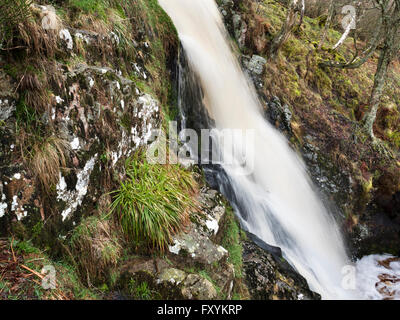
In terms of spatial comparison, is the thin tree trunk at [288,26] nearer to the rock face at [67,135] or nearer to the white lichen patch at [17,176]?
the rock face at [67,135]

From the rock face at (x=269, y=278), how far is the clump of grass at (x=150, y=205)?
1.45m

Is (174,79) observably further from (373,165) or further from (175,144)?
(373,165)

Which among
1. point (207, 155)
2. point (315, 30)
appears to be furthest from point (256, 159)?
point (315, 30)

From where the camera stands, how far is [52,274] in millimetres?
2350

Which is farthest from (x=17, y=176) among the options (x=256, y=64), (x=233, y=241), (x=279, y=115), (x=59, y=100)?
(x=256, y=64)

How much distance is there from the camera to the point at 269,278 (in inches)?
163

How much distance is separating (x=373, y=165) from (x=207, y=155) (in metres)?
7.38

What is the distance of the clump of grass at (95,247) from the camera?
8.84 ft

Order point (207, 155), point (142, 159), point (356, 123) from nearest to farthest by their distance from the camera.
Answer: point (142, 159) → point (207, 155) → point (356, 123)

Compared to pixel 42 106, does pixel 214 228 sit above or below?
below

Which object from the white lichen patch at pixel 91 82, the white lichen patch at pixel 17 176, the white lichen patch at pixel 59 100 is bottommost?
the white lichen patch at pixel 17 176

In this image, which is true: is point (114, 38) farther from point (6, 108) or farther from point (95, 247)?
point (95, 247)

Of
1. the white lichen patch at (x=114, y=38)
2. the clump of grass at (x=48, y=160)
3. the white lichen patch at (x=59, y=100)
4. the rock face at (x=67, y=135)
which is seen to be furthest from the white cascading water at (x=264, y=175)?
the white lichen patch at (x=59, y=100)

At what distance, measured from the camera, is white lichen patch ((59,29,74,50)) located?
2.98 meters
